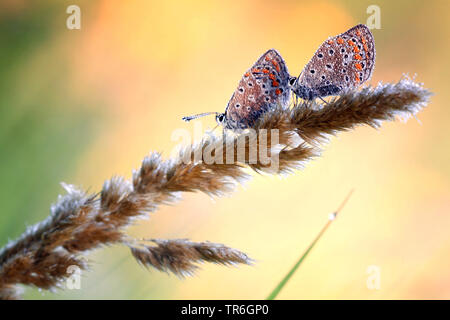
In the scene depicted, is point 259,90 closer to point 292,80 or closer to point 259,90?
point 259,90

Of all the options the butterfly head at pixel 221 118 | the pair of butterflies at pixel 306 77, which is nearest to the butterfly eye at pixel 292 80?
the pair of butterflies at pixel 306 77

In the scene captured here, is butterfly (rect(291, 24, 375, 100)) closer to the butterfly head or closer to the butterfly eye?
the butterfly eye

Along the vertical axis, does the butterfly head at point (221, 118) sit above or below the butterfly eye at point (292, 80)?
below

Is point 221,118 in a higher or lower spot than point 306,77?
lower

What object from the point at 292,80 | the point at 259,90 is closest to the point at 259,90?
the point at 259,90

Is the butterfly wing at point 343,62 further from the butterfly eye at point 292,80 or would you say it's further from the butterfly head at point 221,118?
the butterfly head at point 221,118

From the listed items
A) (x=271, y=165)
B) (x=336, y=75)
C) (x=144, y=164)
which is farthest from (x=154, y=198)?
(x=336, y=75)
